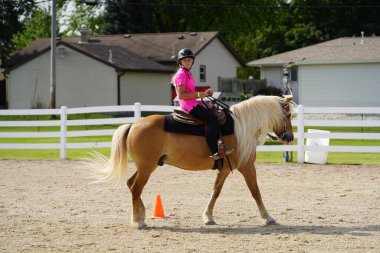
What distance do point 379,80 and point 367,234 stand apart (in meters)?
33.5

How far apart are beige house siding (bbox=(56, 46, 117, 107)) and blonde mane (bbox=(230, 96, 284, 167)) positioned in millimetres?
32501

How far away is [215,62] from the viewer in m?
50.3

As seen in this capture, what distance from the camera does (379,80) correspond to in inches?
1592

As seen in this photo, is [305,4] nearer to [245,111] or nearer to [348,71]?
[348,71]

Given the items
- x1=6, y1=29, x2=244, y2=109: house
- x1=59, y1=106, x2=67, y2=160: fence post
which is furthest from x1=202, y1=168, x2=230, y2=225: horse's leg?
x1=6, y1=29, x2=244, y2=109: house

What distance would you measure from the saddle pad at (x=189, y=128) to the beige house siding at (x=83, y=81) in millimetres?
32630

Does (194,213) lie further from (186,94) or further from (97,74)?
(97,74)

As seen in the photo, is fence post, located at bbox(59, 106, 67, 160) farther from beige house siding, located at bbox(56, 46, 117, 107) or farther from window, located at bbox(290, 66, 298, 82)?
window, located at bbox(290, 66, 298, 82)

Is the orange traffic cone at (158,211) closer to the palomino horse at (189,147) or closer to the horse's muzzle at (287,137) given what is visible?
the palomino horse at (189,147)

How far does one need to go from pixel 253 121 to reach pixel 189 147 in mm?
976

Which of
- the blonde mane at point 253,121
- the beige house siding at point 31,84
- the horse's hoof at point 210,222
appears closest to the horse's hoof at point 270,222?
the horse's hoof at point 210,222

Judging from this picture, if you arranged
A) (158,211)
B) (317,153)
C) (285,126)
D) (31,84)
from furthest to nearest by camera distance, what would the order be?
(31,84) → (317,153) → (158,211) → (285,126)

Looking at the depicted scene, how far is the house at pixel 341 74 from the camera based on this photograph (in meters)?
40.6

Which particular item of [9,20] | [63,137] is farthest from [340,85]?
[63,137]
